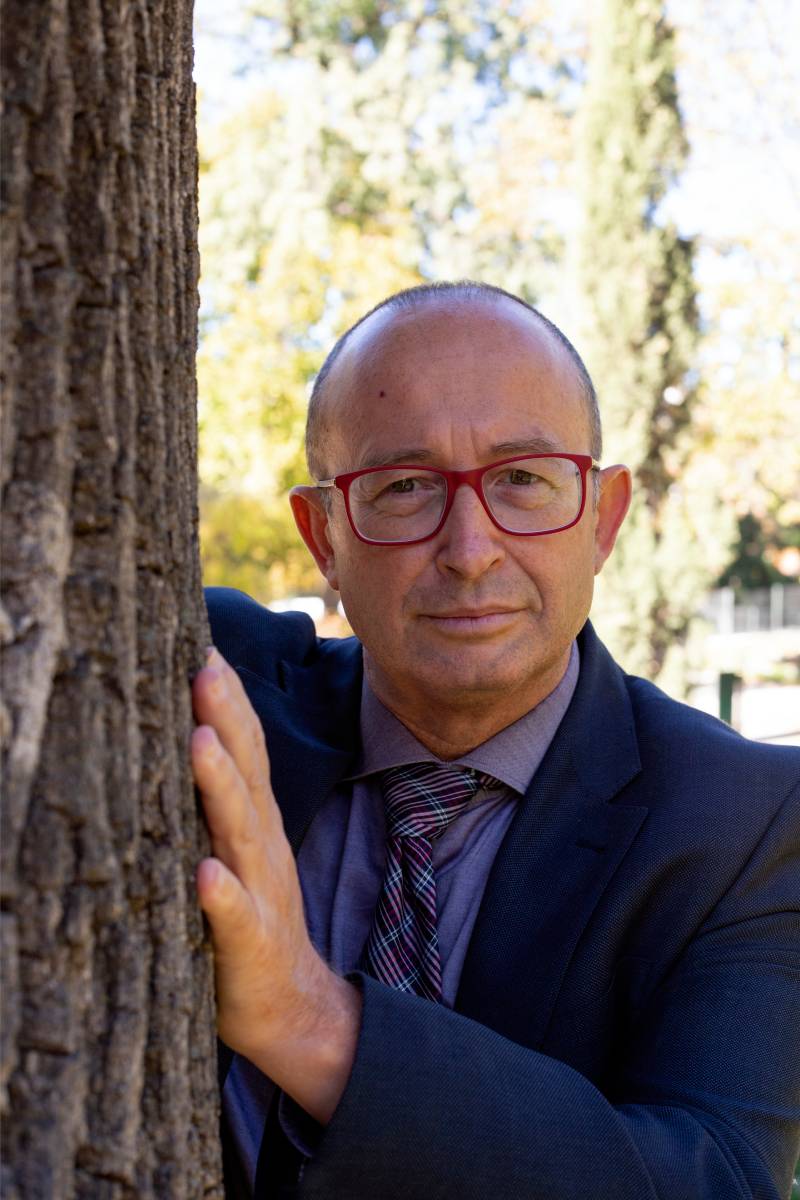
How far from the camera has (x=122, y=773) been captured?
134 cm

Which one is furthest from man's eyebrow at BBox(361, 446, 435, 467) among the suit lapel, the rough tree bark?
the rough tree bark

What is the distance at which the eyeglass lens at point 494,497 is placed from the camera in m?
2.36

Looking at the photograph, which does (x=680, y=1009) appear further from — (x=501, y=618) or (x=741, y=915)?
(x=501, y=618)

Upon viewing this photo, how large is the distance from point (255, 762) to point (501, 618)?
87 centimetres

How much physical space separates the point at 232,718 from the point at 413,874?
31.7 inches

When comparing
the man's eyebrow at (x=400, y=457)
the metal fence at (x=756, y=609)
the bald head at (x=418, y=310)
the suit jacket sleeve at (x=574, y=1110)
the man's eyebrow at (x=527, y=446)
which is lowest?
the metal fence at (x=756, y=609)

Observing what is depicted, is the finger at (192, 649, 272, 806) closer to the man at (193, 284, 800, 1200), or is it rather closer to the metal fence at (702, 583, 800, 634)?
the man at (193, 284, 800, 1200)

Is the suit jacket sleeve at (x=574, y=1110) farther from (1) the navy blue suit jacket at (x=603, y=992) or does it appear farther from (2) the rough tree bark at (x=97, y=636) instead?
(2) the rough tree bark at (x=97, y=636)

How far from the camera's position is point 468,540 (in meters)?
2.30

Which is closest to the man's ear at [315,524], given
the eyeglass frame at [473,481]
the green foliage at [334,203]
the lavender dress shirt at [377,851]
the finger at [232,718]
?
the eyeglass frame at [473,481]

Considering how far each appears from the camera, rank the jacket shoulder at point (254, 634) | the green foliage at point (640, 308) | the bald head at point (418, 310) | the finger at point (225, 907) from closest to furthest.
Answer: the finger at point (225, 907) < the bald head at point (418, 310) < the jacket shoulder at point (254, 634) < the green foliage at point (640, 308)

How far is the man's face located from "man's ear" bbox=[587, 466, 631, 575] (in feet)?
0.49

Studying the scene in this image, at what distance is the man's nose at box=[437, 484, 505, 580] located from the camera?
2.30 meters

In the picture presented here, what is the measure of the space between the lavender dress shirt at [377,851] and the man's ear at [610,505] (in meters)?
0.30
